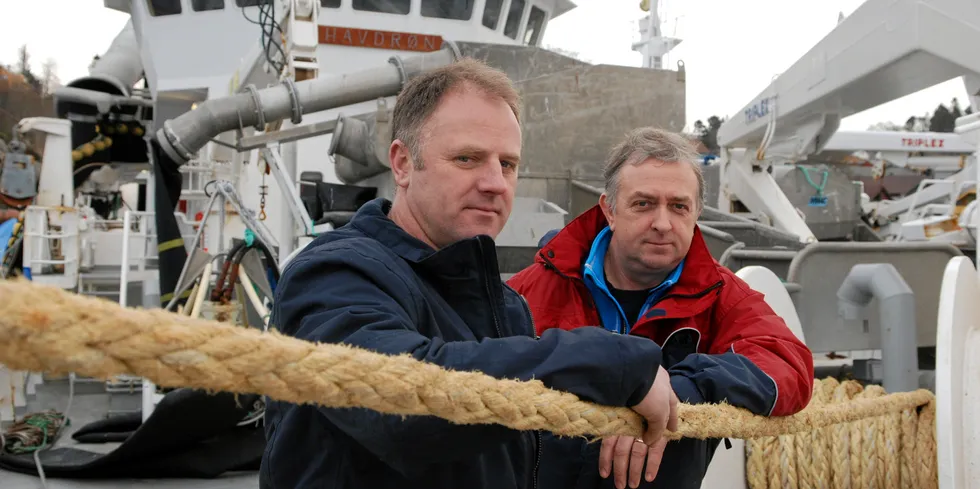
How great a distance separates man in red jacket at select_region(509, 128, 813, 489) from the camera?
1928 mm

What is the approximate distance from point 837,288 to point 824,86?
2636mm

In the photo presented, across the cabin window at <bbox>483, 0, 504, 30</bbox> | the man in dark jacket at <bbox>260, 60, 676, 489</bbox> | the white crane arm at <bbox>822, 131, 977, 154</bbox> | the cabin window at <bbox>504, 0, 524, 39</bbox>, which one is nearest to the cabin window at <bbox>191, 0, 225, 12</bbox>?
the cabin window at <bbox>483, 0, 504, 30</bbox>

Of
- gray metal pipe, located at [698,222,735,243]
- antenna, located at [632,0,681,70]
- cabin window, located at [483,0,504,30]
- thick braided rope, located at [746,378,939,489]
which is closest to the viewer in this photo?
thick braided rope, located at [746,378,939,489]

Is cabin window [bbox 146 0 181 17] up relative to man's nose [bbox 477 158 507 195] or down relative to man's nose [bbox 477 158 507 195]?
up

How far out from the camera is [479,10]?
11.2 meters

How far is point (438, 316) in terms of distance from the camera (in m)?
1.41

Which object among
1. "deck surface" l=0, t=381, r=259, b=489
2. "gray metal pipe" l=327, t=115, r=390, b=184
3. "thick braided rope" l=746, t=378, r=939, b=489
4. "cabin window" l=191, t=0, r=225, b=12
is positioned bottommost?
"deck surface" l=0, t=381, r=259, b=489

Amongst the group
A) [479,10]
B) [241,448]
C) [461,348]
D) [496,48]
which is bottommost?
[241,448]

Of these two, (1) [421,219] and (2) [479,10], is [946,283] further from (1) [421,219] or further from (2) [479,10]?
(2) [479,10]

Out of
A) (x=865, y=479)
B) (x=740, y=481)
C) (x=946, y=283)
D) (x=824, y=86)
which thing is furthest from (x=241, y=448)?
(x=824, y=86)

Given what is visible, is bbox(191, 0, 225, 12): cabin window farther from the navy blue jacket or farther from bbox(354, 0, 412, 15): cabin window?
the navy blue jacket

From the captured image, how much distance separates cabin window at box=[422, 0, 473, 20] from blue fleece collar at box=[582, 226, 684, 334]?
900 cm

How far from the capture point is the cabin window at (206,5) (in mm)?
11703

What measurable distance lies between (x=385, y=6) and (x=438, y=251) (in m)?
9.87
